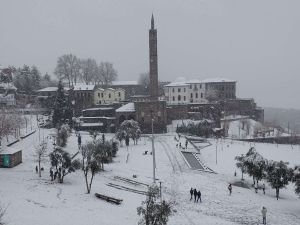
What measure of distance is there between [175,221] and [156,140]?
32804mm

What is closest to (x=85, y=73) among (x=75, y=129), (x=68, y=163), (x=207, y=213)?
(x=75, y=129)

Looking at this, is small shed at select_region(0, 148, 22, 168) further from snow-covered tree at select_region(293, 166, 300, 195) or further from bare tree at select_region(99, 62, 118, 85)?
bare tree at select_region(99, 62, 118, 85)

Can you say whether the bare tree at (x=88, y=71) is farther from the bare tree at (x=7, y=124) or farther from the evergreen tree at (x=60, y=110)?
the bare tree at (x=7, y=124)

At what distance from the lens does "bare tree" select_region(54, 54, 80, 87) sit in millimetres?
85375

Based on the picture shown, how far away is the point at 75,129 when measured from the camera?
60.8 metres

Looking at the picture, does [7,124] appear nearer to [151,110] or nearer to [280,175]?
[280,175]

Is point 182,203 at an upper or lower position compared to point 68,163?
lower

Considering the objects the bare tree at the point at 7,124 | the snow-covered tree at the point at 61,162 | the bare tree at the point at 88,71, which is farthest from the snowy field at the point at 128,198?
the bare tree at the point at 88,71

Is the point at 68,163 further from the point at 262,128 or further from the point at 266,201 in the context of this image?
the point at 262,128

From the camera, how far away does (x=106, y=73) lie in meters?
92.8

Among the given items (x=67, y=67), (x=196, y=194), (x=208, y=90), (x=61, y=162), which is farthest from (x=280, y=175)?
(x=67, y=67)

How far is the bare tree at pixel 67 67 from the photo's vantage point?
85375mm

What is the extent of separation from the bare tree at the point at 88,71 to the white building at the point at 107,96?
18.2m

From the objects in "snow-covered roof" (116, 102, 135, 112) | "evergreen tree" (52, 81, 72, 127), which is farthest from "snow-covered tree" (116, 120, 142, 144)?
"evergreen tree" (52, 81, 72, 127)
